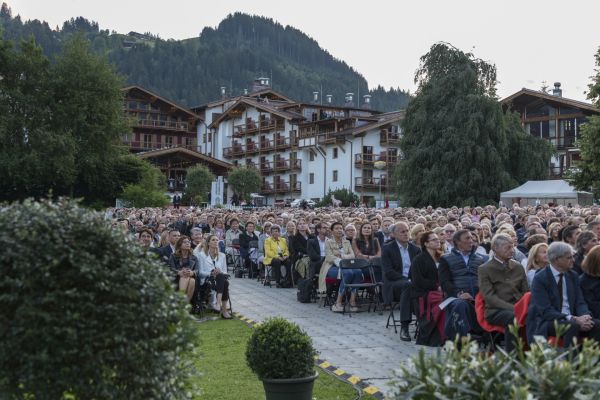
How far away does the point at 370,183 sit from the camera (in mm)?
69312

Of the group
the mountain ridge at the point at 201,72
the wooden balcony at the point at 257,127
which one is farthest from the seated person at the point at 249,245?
the mountain ridge at the point at 201,72

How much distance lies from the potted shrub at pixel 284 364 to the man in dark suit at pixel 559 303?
2109 millimetres

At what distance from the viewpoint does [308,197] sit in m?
74.9

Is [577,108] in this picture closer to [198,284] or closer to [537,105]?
[537,105]

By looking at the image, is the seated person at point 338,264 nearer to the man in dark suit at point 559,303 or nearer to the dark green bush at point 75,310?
the man in dark suit at point 559,303

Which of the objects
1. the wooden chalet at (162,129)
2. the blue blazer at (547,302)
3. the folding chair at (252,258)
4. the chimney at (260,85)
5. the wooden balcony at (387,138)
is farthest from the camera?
the chimney at (260,85)

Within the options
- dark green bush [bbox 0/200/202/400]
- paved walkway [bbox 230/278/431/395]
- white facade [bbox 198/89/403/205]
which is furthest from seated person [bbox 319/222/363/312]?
white facade [bbox 198/89/403/205]

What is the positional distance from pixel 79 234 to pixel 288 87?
572ft

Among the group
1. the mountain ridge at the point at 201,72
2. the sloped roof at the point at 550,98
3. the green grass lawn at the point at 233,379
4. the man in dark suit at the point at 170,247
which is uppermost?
the mountain ridge at the point at 201,72

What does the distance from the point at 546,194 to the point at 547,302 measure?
99.0 ft

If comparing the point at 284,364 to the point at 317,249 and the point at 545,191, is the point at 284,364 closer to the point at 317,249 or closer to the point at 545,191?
the point at 317,249

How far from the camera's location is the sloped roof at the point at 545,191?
35.2m

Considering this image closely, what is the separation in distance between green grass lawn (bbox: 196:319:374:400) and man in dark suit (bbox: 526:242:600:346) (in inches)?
67.9

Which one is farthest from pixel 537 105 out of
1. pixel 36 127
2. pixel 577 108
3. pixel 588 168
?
pixel 36 127
